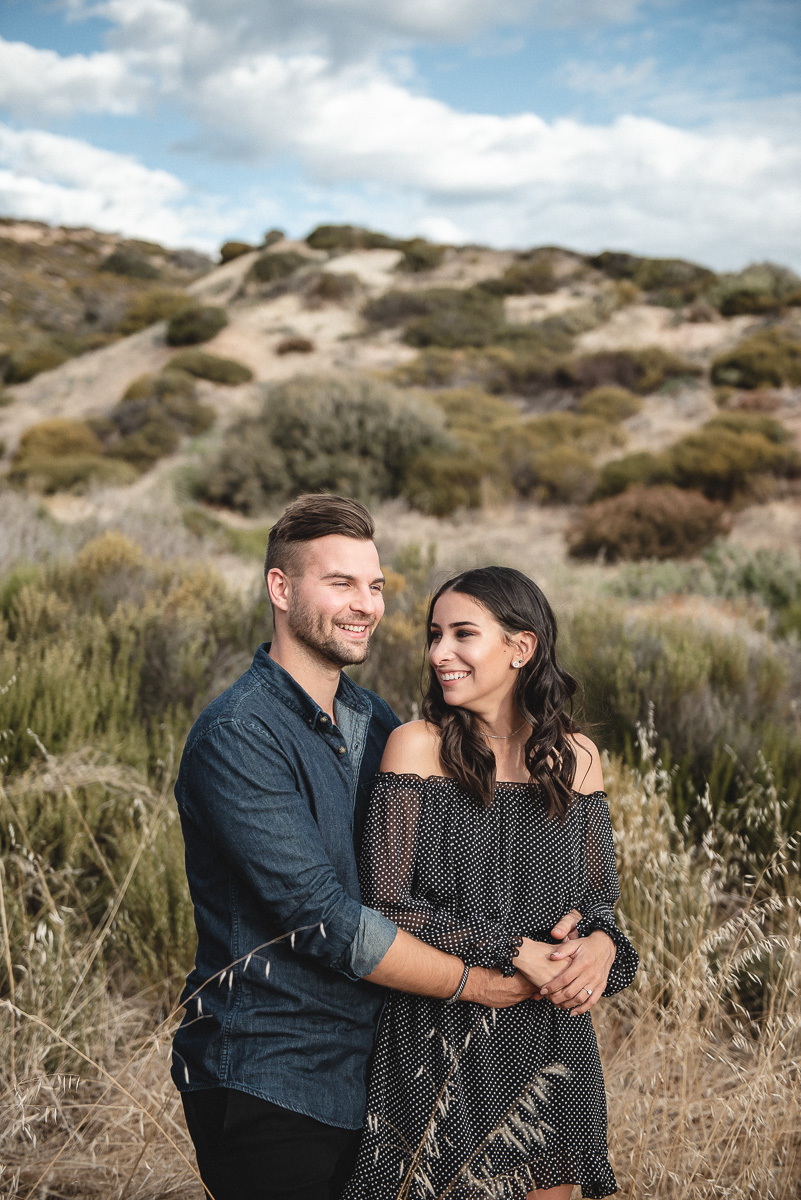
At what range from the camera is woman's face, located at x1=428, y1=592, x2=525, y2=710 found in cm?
205

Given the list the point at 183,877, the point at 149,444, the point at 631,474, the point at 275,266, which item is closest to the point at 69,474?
the point at 149,444

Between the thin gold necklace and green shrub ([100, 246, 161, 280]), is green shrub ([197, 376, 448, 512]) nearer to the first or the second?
the thin gold necklace

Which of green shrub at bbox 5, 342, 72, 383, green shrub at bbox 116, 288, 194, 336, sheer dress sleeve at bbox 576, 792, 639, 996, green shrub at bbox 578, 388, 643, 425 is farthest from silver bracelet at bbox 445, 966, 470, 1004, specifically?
green shrub at bbox 116, 288, 194, 336

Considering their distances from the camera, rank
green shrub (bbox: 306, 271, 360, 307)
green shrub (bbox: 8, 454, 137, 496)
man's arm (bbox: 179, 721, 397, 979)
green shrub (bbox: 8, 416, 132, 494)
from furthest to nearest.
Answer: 1. green shrub (bbox: 306, 271, 360, 307)
2. green shrub (bbox: 8, 416, 132, 494)
3. green shrub (bbox: 8, 454, 137, 496)
4. man's arm (bbox: 179, 721, 397, 979)

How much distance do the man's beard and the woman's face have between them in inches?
9.4

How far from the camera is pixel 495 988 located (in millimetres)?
1765

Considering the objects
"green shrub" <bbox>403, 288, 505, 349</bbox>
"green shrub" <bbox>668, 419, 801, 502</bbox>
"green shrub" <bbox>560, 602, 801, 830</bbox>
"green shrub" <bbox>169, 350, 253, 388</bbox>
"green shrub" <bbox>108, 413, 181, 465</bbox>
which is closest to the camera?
"green shrub" <bbox>560, 602, 801, 830</bbox>

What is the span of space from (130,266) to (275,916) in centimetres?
5392

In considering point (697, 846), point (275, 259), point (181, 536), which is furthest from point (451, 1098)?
point (275, 259)

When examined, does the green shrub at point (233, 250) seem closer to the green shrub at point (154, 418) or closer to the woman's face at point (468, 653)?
the green shrub at point (154, 418)

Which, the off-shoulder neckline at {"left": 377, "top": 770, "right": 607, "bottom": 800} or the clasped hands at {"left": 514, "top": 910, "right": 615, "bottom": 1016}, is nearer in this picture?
the clasped hands at {"left": 514, "top": 910, "right": 615, "bottom": 1016}

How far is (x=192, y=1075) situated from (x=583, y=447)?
667 inches

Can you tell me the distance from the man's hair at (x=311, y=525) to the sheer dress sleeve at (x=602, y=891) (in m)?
0.90

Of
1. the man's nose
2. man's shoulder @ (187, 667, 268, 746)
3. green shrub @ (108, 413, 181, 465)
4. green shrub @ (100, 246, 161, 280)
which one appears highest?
green shrub @ (100, 246, 161, 280)
